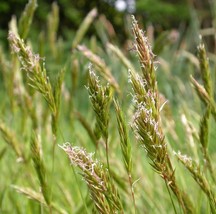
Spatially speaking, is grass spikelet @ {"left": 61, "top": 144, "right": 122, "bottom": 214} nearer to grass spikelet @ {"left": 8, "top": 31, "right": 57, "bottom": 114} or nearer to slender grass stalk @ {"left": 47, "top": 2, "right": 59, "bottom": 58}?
grass spikelet @ {"left": 8, "top": 31, "right": 57, "bottom": 114}

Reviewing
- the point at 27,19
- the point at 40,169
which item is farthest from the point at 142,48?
the point at 27,19

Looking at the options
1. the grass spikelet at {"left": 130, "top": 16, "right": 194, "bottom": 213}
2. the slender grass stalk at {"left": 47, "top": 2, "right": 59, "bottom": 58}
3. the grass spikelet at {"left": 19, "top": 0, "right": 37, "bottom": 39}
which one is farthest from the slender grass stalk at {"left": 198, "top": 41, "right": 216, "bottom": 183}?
the slender grass stalk at {"left": 47, "top": 2, "right": 59, "bottom": 58}

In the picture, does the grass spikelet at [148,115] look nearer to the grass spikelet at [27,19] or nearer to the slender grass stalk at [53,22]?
the grass spikelet at [27,19]

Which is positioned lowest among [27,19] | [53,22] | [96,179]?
[96,179]

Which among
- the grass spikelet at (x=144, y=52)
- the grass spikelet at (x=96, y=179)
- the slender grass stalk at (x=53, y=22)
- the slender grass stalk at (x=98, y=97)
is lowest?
the grass spikelet at (x=96, y=179)

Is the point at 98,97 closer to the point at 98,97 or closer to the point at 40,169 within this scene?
the point at 98,97

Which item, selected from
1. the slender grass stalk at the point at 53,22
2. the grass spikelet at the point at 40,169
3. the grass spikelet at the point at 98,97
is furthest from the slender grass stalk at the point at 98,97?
the slender grass stalk at the point at 53,22
